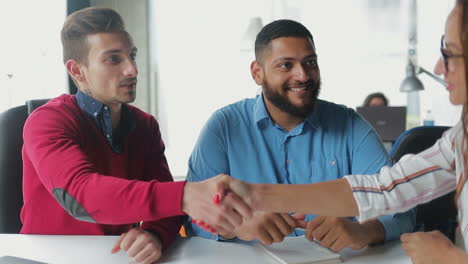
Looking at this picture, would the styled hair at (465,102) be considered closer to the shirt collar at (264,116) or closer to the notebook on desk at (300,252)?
the notebook on desk at (300,252)

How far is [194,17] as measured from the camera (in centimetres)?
459

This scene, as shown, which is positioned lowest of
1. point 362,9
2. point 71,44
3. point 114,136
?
point 114,136

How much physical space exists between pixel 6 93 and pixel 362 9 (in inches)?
173

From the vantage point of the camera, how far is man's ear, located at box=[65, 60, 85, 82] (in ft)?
4.58

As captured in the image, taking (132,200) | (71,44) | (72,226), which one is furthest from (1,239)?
(71,44)

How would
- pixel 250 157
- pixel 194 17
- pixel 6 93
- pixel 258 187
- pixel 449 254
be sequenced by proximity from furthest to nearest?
1. pixel 194 17
2. pixel 6 93
3. pixel 250 157
4. pixel 258 187
5. pixel 449 254

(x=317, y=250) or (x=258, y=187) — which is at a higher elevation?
(x=258, y=187)

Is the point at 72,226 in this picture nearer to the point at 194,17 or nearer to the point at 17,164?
the point at 17,164

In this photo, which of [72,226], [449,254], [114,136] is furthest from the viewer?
[114,136]

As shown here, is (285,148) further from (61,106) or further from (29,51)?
(29,51)

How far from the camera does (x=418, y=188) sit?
102cm

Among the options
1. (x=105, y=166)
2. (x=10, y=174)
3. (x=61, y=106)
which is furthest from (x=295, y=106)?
(x=10, y=174)

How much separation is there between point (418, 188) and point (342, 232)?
0.69 ft

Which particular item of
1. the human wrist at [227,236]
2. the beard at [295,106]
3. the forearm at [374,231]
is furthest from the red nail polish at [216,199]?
the beard at [295,106]
